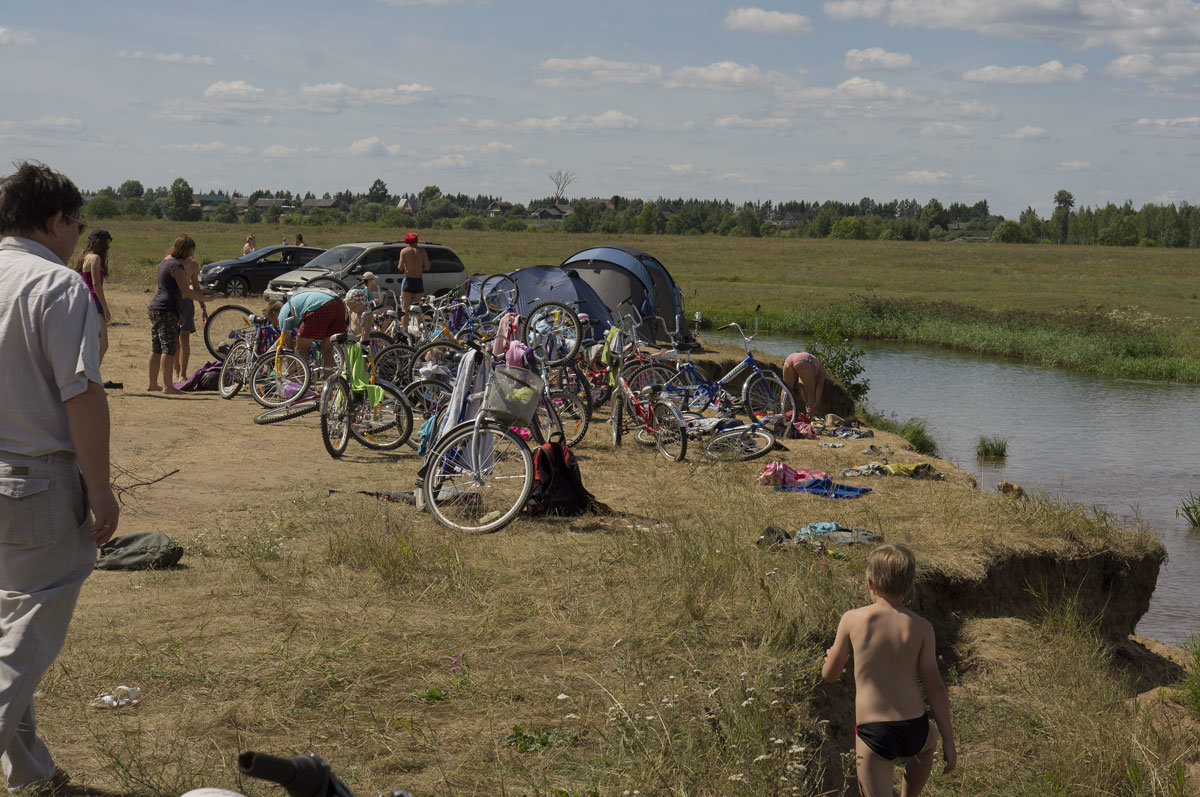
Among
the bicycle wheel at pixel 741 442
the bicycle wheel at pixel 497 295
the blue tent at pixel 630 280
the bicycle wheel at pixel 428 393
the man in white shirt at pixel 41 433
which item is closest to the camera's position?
the man in white shirt at pixel 41 433

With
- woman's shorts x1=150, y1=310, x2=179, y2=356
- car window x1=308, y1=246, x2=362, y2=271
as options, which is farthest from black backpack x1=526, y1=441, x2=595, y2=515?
car window x1=308, y1=246, x2=362, y2=271

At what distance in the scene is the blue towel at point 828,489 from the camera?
955cm

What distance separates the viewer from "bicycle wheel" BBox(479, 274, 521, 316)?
15008 mm

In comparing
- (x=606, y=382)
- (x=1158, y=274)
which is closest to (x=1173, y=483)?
(x=606, y=382)

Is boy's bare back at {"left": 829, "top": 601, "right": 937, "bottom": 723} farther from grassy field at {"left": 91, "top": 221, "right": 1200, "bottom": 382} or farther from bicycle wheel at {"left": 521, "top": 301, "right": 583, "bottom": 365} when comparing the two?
grassy field at {"left": 91, "top": 221, "right": 1200, "bottom": 382}

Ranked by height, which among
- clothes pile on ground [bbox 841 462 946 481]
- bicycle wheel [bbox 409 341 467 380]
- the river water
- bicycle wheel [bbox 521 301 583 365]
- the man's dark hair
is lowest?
the river water

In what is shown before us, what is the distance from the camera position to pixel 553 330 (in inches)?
503

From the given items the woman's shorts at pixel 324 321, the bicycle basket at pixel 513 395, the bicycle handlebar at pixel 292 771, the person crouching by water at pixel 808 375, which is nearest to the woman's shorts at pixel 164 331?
the woman's shorts at pixel 324 321

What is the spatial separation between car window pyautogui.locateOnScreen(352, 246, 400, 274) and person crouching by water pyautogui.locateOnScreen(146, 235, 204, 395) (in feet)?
32.5

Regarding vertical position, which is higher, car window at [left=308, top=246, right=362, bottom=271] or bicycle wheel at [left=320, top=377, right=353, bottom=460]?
car window at [left=308, top=246, right=362, bottom=271]

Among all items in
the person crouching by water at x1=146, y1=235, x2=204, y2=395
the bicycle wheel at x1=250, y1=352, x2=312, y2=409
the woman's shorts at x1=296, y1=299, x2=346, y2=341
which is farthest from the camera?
the person crouching by water at x1=146, y1=235, x2=204, y2=395

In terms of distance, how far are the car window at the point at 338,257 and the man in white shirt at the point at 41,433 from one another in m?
20.6

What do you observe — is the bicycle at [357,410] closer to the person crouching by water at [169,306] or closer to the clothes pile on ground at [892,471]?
the person crouching by water at [169,306]

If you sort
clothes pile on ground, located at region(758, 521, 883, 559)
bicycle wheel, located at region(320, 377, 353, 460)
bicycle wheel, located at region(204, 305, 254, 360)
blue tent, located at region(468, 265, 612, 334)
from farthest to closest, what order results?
blue tent, located at region(468, 265, 612, 334)
bicycle wheel, located at region(204, 305, 254, 360)
bicycle wheel, located at region(320, 377, 353, 460)
clothes pile on ground, located at region(758, 521, 883, 559)
